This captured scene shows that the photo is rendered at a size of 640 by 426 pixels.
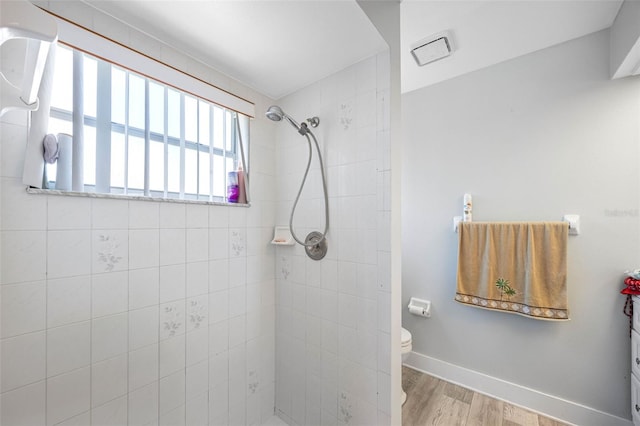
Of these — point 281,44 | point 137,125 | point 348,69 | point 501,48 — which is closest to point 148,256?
point 137,125

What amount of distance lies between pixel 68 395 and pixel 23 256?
557mm

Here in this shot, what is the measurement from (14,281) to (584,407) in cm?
289

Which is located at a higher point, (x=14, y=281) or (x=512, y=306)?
(x=14, y=281)

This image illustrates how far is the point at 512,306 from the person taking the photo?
5.41 feet

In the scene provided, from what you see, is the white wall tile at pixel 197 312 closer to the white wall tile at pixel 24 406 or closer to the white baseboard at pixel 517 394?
the white wall tile at pixel 24 406

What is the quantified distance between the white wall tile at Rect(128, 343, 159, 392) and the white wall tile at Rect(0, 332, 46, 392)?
0.92ft

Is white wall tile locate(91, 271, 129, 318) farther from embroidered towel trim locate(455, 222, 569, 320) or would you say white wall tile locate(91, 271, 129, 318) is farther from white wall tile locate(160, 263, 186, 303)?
embroidered towel trim locate(455, 222, 569, 320)

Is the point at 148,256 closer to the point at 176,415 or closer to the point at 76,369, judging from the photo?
the point at 76,369

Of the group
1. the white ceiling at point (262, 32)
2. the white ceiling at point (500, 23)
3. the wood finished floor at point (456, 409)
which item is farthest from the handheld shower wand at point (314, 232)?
the wood finished floor at point (456, 409)

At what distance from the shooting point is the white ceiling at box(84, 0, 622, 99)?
1.03 metres

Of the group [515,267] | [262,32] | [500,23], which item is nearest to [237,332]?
[262,32]

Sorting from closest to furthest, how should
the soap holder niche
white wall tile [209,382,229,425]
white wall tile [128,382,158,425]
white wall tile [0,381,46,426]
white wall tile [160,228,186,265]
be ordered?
white wall tile [0,381,46,426], white wall tile [128,382,158,425], white wall tile [160,228,186,265], white wall tile [209,382,229,425], the soap holder niche

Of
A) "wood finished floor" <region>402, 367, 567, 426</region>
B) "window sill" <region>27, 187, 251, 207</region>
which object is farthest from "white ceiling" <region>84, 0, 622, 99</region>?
"wood finished floor" <region>402, 367, 567, 426</region>

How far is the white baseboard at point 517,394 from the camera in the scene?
57.5 inches
